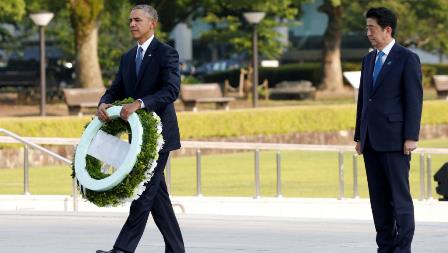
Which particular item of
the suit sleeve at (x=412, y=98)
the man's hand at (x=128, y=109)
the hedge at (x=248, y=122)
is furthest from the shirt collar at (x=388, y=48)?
the hedge at (x=248, y=122)

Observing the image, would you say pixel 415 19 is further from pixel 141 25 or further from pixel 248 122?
pixel 141 25

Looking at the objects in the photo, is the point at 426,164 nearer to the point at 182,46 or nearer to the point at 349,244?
the point at 349,244

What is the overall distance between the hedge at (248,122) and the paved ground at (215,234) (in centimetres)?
1356

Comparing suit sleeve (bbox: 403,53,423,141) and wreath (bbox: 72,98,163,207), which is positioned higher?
suit sleeve (bbox: 403,53,423,141)

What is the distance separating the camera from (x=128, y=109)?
29.3 ft

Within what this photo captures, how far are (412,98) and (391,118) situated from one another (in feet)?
0.61

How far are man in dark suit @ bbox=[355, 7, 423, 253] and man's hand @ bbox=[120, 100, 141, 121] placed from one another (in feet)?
4.69

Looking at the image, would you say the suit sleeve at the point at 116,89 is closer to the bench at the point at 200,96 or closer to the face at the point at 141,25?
the face at the point at 141,25

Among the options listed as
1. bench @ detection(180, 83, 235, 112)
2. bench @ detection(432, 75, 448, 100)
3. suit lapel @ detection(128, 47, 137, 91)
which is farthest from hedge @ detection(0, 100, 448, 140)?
suit lapel @ detection(128, 47, 137, 91)

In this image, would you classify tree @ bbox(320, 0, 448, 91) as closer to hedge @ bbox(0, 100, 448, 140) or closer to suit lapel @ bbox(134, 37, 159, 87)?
hedge @ bbox(0, 100, 448, 140)

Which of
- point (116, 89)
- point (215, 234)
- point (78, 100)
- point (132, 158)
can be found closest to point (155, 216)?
point (132, 158)

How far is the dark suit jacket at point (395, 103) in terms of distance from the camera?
8.96 m

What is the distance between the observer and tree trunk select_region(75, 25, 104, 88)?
38219 mm

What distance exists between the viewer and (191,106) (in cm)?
3509
